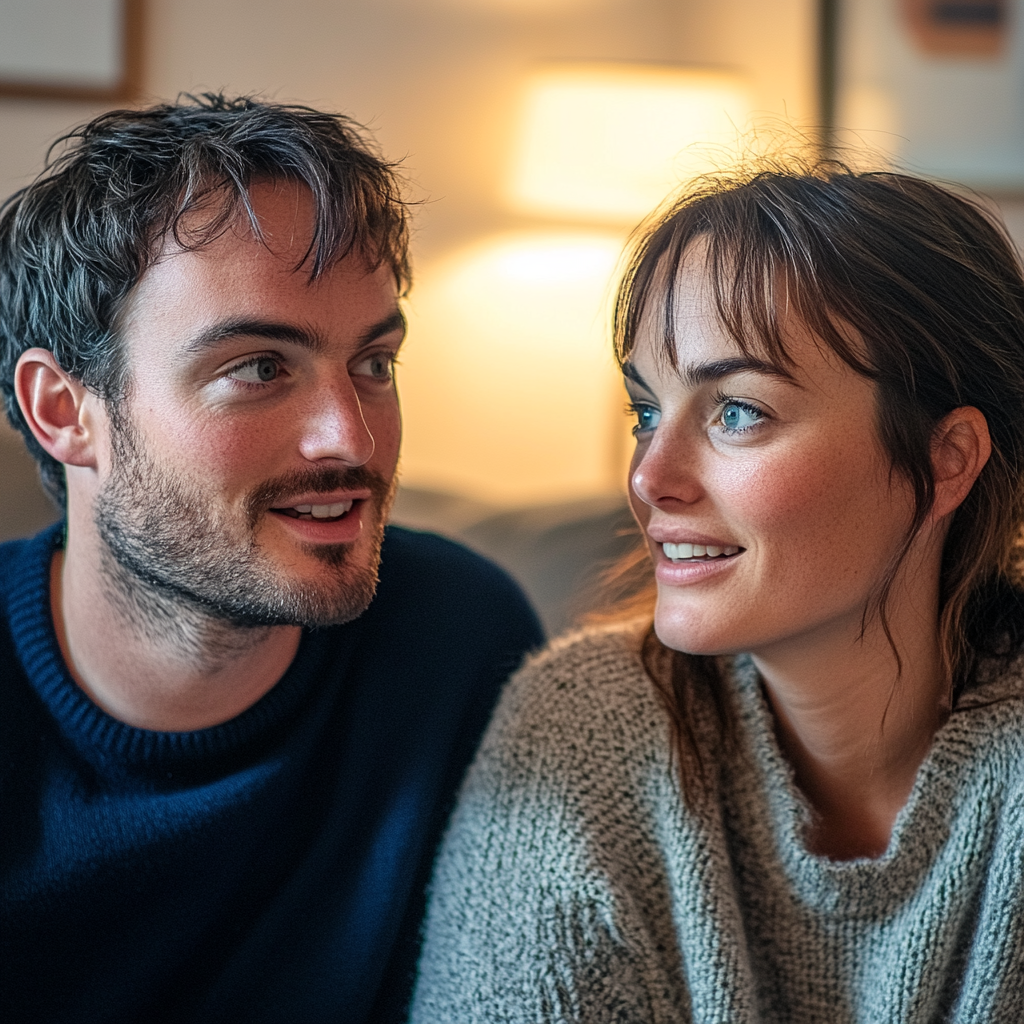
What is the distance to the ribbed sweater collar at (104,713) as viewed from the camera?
1.12 m

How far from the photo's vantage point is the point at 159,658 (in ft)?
3.78

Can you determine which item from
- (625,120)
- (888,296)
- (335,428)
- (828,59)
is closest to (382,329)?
(335,428)

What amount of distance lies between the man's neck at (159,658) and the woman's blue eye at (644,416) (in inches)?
16.5

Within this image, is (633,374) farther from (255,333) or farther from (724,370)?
(255,333)

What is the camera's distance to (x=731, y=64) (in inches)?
97.8

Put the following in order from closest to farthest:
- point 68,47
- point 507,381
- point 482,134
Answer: point 68,47, point 482,134, point 507,381

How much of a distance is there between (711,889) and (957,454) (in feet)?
1.48

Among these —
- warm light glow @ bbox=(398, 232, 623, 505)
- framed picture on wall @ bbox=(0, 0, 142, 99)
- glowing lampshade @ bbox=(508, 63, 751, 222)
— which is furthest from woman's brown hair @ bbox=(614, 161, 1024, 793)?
framed picture on wall @ bbox=(0, 0, 142, 99)

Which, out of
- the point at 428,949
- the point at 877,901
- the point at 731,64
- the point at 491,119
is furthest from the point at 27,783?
the point at 731,64

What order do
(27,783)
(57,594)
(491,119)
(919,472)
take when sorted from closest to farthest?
(919,472), (27,783), (57,594), (491,119)

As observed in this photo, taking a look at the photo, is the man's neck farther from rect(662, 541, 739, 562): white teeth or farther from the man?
rect(662, 541, 739, 562): white teeth

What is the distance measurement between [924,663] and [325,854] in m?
0.62

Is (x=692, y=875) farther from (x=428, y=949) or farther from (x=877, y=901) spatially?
(x=428, y=949)

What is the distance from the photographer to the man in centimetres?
105
